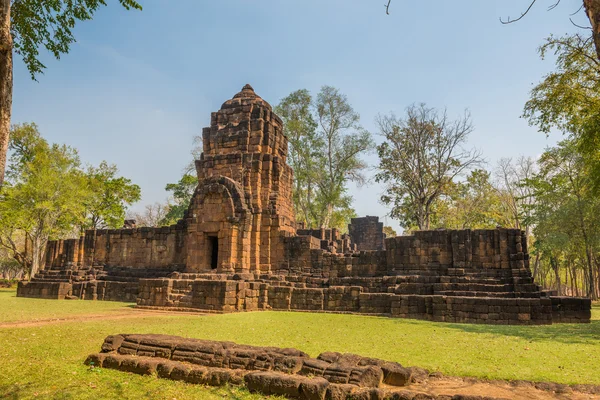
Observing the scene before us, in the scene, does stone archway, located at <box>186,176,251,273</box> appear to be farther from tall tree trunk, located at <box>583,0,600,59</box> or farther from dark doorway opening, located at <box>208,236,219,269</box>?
tall tree trunk, located at <box>583,0,600,59</box>

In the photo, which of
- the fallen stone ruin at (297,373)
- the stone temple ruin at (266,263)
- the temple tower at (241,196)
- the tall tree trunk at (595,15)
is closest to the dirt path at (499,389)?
the fallen stone ruin at (297,373)

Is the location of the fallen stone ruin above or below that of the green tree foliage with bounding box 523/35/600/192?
below

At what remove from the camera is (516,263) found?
14500 mm

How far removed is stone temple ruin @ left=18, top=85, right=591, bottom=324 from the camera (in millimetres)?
13750

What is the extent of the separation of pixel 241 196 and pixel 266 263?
318 cm

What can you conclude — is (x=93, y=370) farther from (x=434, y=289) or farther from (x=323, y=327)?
(x=434, y=289)

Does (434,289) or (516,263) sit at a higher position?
(516,263)

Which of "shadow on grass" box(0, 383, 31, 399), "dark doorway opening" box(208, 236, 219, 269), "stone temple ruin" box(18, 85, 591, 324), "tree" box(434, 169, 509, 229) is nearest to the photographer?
"shadow on grass" box(0, 383, 31, 399)

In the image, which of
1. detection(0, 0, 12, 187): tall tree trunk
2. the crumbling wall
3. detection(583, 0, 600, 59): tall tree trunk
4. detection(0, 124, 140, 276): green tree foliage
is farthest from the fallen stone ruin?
the crumbling wall

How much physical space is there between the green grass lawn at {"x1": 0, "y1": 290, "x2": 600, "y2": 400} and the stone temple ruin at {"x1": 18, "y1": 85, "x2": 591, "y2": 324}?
153 centimetres

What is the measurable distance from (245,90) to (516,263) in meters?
14.9

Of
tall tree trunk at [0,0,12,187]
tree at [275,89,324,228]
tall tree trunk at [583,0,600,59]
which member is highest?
tree at [275,89,324,228]

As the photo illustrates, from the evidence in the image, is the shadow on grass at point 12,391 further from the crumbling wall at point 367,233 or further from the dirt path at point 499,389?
the crumbling wall at point 367,233

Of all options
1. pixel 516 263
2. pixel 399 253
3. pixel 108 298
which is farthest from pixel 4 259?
pixel 516 263
